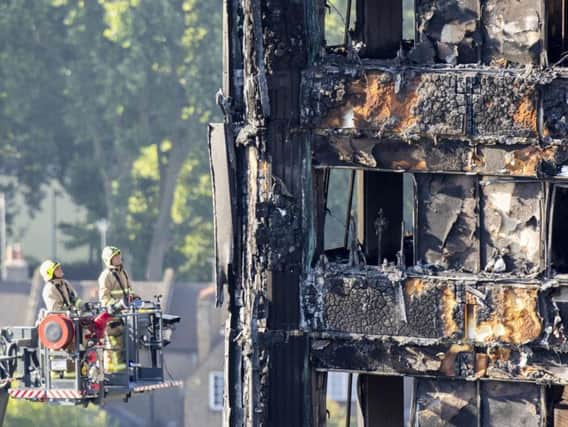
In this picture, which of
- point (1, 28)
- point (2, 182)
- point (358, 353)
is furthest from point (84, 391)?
point (2, 182)

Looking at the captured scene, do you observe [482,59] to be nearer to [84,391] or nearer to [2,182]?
[84,391]

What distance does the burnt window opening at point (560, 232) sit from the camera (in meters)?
24.7

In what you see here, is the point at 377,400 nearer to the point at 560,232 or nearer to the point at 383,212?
the point at 383,212

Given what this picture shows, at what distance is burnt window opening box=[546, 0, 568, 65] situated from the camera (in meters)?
24.4

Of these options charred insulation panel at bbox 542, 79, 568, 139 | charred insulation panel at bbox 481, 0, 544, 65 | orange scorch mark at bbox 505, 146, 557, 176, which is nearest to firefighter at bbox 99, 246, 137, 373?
orange scorch mark at bbox 505, 146, 557, 176

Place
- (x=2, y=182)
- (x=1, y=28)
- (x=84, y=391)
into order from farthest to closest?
(x=2, y=182)
(x=1, y=28)
(x=84, y=391)

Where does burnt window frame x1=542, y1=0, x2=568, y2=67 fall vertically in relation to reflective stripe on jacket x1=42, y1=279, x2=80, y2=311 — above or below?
above

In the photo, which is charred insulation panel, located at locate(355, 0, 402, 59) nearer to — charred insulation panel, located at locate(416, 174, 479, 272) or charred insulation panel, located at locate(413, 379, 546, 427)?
charred insulation panel, located at locate(416, 174, 479, 272)

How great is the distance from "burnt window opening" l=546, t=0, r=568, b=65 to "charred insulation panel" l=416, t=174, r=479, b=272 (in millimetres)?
1713

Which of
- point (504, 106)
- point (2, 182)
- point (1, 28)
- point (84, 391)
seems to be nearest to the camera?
point (504, 106)

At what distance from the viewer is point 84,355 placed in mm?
26516

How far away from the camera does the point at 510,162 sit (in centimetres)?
2403

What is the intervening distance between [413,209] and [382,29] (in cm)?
220

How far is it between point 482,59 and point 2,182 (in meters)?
75.3
